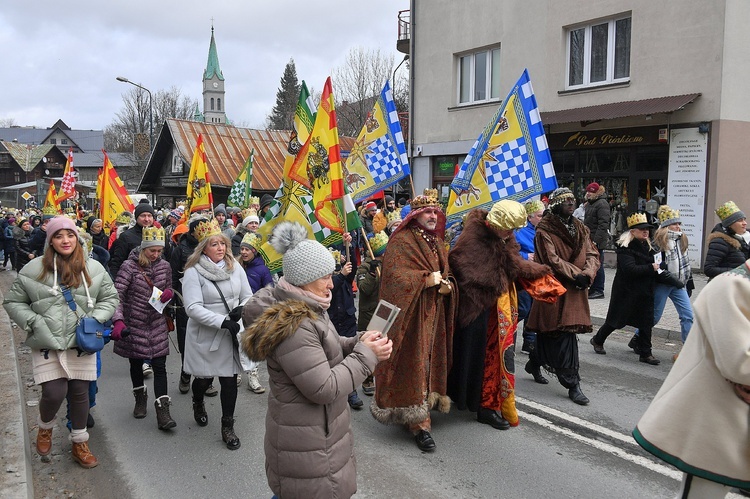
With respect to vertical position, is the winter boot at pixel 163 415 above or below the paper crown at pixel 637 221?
below

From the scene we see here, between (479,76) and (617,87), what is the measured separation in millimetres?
4828

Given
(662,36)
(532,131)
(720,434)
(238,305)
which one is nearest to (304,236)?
(238,305)

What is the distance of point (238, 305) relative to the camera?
5047 millimetres

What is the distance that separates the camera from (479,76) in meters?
18.5

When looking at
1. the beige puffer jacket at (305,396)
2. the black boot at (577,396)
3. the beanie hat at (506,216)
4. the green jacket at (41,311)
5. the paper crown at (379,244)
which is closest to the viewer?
the beige puffer jacket at (305,396)

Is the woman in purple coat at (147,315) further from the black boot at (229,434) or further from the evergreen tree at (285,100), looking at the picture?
the evergreen tree at (285,100)

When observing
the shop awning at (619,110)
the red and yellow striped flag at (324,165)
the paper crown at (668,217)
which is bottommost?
the paper crown at (668,217)

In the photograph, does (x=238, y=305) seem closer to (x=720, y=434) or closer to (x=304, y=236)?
(x=304, y=236)

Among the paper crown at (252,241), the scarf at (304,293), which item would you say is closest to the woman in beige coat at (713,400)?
the scarf at (304,293)

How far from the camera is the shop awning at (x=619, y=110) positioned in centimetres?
A: 1302

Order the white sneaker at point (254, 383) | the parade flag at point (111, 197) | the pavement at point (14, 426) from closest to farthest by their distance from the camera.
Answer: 1. the pavement at point (14, 426)
2. the white sneaker at point (254, 383)
3. the parade flag at point (111, 197)

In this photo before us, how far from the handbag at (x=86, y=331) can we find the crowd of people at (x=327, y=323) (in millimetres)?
32

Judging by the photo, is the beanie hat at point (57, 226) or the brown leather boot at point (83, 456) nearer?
the beanie hat at point (57, 226)

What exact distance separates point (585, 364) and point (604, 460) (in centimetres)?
289
